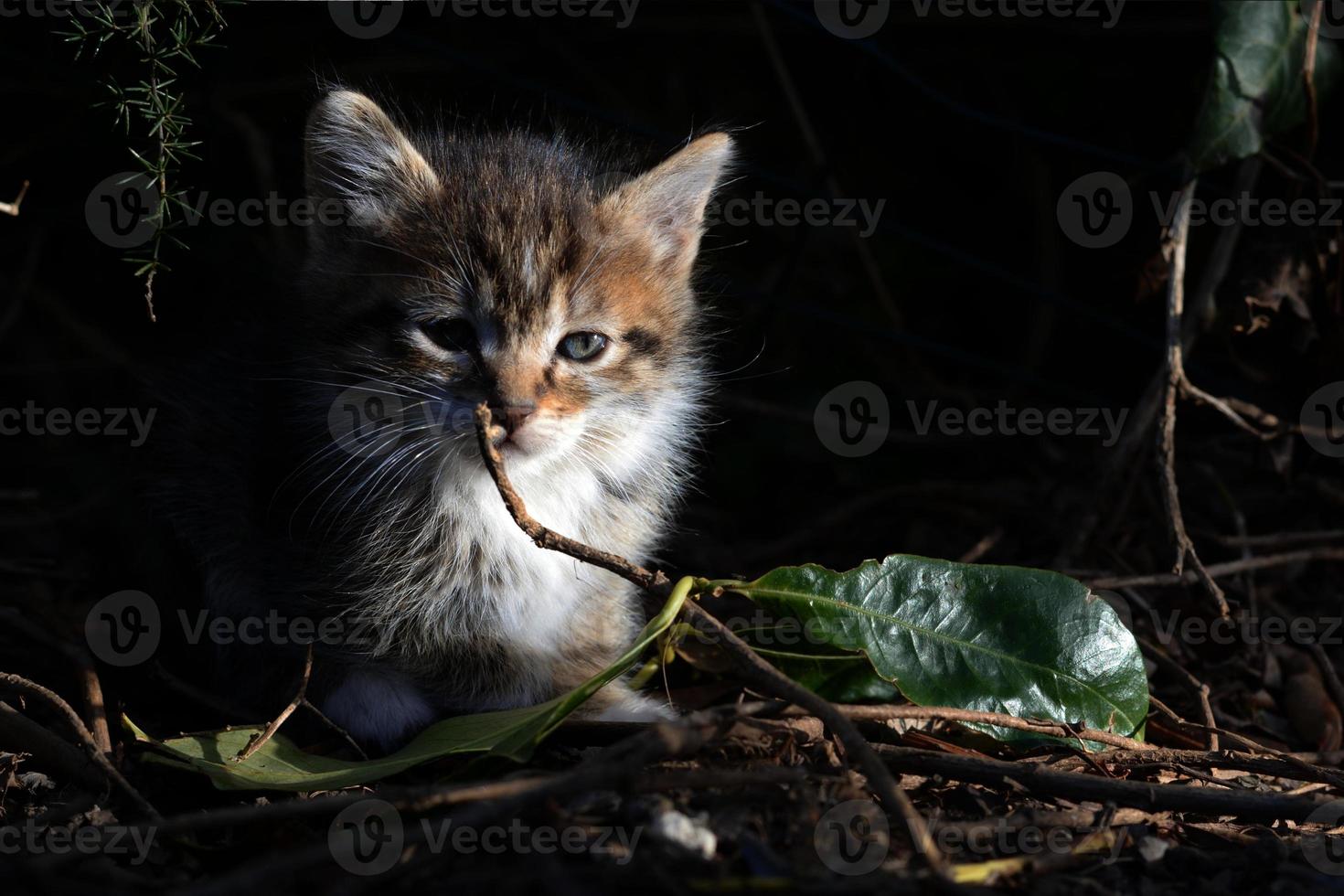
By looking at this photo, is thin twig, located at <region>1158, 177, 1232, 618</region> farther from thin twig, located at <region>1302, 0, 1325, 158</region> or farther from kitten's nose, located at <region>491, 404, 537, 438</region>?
kitten's nose, located at <region>491, 404, 537, 438</region>

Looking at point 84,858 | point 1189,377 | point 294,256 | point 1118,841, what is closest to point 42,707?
point 84,858

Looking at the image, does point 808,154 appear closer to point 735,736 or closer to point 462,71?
point 462,71

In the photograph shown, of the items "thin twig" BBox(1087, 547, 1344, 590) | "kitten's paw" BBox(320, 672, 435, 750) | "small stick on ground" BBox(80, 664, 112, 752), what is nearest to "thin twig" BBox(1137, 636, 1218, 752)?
"thin twig" BBox(1087, 547, 1344, 590)

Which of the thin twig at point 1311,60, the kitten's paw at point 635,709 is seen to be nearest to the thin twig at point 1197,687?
the kitten's paw at point 635,709

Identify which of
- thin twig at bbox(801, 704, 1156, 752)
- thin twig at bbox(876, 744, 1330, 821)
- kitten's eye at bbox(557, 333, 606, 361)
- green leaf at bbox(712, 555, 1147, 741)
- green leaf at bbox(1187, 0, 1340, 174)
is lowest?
thin twig at bbox(876, 744, 1330, 821)

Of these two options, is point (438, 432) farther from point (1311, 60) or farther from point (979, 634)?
point (1311, 60)

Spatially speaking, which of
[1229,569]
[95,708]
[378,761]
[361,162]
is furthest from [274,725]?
[1229,569]
